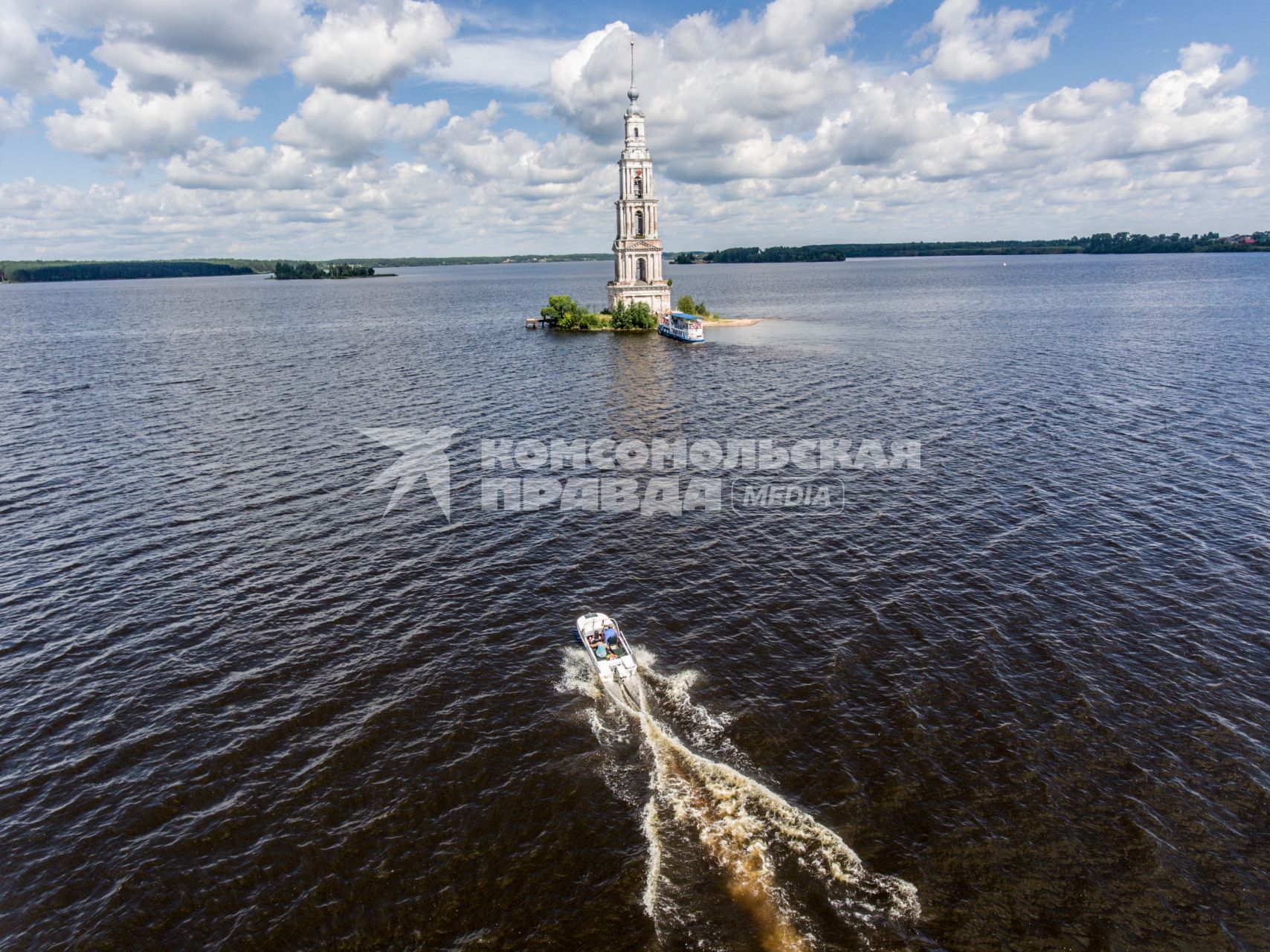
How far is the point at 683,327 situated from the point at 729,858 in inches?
4769

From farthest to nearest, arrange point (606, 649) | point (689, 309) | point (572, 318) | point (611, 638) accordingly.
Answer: point (689, 309)
point (572, 318)
point (611, 638)
point (606, 649)

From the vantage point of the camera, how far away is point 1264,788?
25969mm

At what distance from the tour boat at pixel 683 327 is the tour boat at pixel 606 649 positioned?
103389 millimetres

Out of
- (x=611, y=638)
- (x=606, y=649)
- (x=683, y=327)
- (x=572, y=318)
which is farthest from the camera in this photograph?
(x=572, y=318)

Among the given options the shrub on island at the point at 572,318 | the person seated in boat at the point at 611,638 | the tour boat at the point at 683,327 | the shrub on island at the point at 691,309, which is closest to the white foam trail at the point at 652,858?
the person seated in boat at the point at 611,638

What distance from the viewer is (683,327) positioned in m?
137

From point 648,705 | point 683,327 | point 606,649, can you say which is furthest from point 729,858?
point 683,327

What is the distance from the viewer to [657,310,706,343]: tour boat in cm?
13362

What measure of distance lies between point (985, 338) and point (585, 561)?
117 m

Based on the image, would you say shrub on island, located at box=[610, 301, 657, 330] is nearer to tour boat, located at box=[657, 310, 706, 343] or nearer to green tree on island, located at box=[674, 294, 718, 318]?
tour boat, located at box=[657, 310, 706, 343]

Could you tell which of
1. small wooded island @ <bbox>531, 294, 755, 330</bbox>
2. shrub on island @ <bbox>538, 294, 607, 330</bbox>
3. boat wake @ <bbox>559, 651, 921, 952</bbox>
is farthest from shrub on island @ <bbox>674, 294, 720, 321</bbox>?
boat wake @ <bbox>559, 651, 921, 952</bbox>

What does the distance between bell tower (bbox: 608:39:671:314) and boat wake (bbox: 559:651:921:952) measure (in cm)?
13547

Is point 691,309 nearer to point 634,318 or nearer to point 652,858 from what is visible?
point 634,318

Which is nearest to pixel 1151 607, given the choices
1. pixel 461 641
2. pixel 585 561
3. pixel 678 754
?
pixel 678 754
